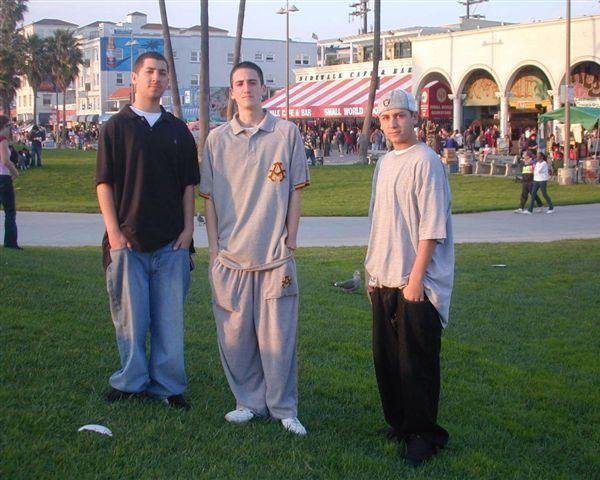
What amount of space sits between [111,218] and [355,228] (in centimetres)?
1320

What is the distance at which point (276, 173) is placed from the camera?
15.3 feet

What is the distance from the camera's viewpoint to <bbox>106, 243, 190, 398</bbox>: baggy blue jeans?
4832 millimetres

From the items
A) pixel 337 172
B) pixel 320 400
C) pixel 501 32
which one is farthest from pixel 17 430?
pixel 501 32

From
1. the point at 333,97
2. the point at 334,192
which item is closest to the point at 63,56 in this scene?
the point at 333,97

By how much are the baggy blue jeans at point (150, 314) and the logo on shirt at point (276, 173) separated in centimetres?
67

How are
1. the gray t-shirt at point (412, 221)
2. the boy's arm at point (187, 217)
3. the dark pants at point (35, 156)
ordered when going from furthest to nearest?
1. the dark pants at point (35, 156)
2. the boy's arm at point (187, 217)
3. the gray t-shirt at point (412, 221)

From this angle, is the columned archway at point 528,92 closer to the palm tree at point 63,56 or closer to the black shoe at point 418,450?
the black shoe at point 418,450

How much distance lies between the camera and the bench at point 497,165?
31.1 m

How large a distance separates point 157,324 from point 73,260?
21.5 ft

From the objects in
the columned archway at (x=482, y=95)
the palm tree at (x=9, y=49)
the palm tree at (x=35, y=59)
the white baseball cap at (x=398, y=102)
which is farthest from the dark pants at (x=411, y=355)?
the palm tree at (x=35, y=59)

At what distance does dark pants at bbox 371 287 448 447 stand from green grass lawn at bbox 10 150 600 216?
15892 millimetres

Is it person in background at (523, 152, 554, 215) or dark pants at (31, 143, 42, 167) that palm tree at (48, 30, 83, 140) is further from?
person in background at (523, 152, 554, 215)

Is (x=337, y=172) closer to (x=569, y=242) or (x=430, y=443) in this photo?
(x=569, y=242)

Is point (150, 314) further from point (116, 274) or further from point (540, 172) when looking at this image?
point (540, 172)
